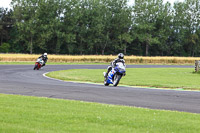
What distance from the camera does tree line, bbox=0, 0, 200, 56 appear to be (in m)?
82.6

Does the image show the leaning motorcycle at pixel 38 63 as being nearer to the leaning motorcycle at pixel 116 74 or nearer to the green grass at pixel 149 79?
the green grass at pixel 149 79

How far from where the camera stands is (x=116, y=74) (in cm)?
1923

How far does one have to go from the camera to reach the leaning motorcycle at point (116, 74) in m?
18.5

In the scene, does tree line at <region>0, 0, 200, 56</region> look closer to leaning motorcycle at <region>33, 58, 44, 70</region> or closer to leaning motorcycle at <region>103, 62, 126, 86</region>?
leaning motorcycle at <region>33, 58, 44, 70</region>

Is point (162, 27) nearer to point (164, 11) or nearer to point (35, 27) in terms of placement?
point (164, 11)

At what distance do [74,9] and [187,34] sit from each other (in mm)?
34678

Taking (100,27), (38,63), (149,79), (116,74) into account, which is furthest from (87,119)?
(100,27)

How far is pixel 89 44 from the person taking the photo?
87188 millimetres

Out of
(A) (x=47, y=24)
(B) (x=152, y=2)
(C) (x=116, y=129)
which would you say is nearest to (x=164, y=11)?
(B) (x=152, y=2)

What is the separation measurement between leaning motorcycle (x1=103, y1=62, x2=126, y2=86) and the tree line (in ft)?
200

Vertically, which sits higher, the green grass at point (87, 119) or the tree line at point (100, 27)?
the tree line at point (100, 27)

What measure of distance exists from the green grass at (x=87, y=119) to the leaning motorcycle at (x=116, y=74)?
7.94 metres

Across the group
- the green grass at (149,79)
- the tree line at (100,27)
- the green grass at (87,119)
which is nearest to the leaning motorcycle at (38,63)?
the green grass at (149,79)

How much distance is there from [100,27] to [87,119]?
77153 millimetres
